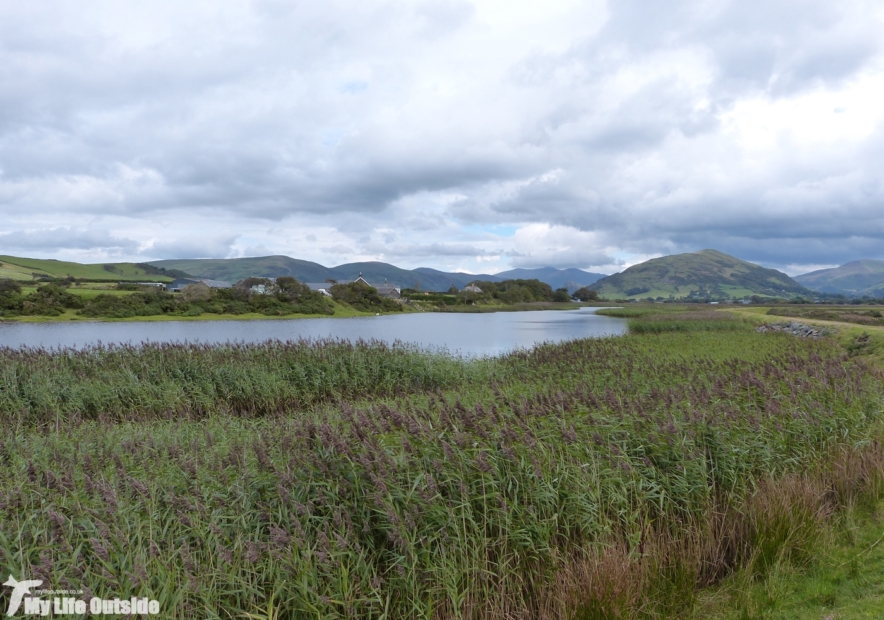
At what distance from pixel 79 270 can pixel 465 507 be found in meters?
151

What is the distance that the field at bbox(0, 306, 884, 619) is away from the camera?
12.6 feet

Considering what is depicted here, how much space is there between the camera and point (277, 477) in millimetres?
4977

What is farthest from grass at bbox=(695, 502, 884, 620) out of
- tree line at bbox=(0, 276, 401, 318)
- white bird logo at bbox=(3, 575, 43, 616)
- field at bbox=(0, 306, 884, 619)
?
tree line at bbox=(0, 276, 401, 318)

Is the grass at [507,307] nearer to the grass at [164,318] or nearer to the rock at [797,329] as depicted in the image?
the grass at [164,318]

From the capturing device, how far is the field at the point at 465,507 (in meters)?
3.84

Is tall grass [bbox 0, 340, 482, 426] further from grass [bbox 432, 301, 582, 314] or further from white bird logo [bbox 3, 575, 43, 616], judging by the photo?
grass [bbox 432, 301, 582, 314]

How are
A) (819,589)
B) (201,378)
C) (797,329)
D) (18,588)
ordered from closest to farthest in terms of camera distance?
(18,588), (819,589), (201,378), (797,329)

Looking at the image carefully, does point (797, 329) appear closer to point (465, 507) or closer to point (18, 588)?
point (465, 507)

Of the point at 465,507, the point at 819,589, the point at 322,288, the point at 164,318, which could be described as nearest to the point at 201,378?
the point at 465,507

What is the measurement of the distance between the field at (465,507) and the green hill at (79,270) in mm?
109717

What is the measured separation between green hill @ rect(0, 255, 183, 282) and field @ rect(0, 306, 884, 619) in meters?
110

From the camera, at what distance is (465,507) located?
479 cm

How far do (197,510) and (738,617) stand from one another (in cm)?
451

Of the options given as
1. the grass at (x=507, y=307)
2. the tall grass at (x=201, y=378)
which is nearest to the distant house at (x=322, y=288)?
the grass at (x=507, y=307)
